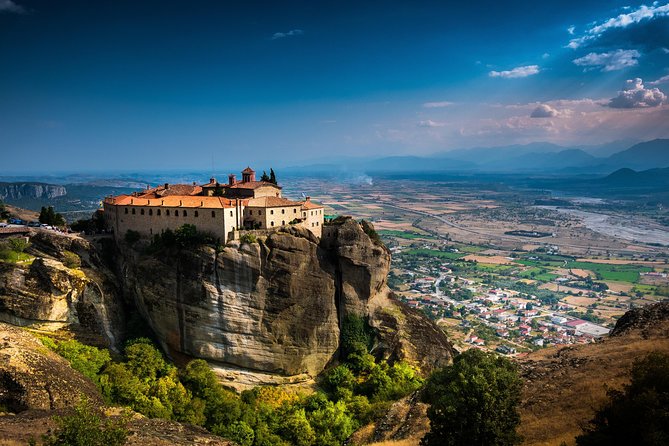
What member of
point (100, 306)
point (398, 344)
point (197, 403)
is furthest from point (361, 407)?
point (100, 306)

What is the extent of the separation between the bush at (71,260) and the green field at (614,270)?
122797 millimetres

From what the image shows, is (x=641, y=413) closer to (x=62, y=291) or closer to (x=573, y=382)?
(x=573, y=382)

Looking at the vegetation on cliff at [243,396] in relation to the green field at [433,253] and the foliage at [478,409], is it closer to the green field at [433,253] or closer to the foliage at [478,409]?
the foliage at [478,409]

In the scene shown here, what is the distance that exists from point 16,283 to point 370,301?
35322 millimetres

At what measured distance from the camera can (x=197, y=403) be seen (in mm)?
40094

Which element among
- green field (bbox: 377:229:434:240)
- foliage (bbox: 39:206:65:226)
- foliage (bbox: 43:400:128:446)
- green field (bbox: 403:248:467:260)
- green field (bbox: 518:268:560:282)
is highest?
foliage (bbox: 39:206:65:226)

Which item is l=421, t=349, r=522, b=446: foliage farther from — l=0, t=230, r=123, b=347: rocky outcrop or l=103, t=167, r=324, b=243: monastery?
l=0, t=230, r=123, b=347: rocky outcrop

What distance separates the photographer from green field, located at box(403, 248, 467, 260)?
15298cm

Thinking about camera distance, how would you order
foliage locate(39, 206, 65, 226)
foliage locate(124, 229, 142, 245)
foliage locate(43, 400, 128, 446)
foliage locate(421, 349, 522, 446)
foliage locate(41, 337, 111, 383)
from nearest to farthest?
foliage locate(43, 400, 128, 446), foliage locate(421, 349, 522, 446), foliage locate(41, 337, 111, 383), foliage locate(124, 229, 142, 245), foliage locate(39, 206, 65, 226)

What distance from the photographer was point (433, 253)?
6289 inches

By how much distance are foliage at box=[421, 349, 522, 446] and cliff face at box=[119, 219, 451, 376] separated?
28.1 meters

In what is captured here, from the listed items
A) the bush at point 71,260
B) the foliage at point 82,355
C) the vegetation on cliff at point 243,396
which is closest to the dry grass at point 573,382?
the vegetation on cliff at point 243,396

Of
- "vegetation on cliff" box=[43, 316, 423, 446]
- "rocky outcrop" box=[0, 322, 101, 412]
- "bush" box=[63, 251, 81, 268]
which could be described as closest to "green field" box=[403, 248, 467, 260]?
"vegetation on cliff" box=[43, 316, 423, 446]

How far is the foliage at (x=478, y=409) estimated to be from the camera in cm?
2033
